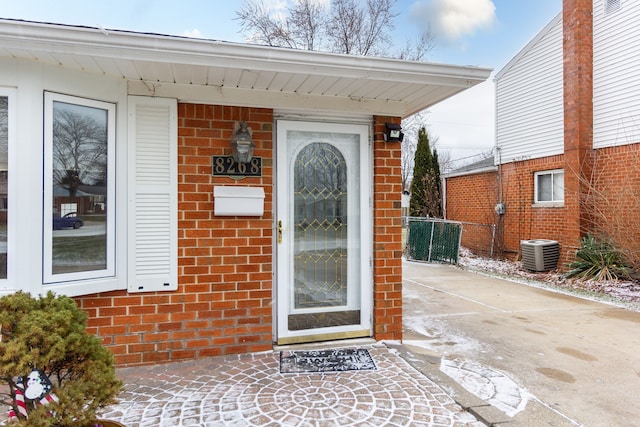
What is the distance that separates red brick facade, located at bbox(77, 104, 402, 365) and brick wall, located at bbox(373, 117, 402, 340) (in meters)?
1.04

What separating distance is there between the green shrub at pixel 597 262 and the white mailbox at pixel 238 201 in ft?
23.8

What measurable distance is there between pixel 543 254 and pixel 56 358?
9589 millimetres

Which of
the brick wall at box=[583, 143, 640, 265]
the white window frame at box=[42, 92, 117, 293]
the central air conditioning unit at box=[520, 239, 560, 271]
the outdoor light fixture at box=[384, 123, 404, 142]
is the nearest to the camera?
the white window frame at box=[42, 92, 117, 293]

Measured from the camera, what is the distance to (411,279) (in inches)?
342

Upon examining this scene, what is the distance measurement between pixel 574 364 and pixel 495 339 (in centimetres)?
83

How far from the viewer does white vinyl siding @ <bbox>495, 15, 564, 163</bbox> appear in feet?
30.8

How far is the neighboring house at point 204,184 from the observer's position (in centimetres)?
297

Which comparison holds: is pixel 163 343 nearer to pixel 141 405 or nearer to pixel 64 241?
pixel 141 405

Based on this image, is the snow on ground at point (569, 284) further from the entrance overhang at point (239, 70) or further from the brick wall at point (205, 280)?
the brick wall at point (205, 280)

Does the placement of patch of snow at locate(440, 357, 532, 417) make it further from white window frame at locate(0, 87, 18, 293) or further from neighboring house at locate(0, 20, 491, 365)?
white window frame at locate(0, 87, 18, 293)

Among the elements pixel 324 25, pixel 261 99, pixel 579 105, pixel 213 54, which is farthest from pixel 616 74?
pixel 324 25

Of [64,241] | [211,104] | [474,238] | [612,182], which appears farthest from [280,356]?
[474,238]

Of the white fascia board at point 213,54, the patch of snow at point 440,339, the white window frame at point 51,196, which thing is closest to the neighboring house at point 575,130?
the patch of snow at point 440,339

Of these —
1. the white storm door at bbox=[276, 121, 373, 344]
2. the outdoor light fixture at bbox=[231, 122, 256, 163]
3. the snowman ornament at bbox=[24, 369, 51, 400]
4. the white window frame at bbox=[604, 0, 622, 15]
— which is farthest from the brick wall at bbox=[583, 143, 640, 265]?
the snowman ornament at bbox=[24, 369, 51, 400]
